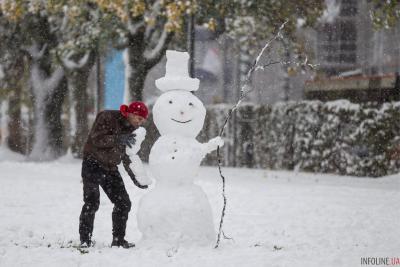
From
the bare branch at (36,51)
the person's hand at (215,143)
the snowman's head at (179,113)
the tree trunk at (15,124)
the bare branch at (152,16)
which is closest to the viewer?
the person's hand at (215,143)

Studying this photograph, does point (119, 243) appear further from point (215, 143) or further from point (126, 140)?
point (215, 143)

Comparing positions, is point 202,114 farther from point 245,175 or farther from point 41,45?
point 41,45

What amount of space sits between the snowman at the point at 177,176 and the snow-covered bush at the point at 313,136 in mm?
10235

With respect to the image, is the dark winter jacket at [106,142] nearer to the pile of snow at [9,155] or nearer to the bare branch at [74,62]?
the bare branch at [74,62]

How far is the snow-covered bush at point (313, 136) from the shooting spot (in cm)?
1723

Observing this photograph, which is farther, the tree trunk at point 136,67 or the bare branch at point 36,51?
the bare branch at point 36,51

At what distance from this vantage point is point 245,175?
60.7 ft

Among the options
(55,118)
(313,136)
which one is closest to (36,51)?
(55,118)

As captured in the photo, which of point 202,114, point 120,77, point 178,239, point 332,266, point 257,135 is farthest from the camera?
point 257,135

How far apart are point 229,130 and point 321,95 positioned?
3.52 meters

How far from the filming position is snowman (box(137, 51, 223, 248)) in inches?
292

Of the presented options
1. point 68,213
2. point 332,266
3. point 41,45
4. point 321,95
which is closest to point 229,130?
point 321,95

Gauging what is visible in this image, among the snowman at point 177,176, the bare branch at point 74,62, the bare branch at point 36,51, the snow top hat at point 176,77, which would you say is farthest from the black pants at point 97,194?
the bare branch at point 36,51

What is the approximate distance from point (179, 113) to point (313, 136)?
12173 millimetres
